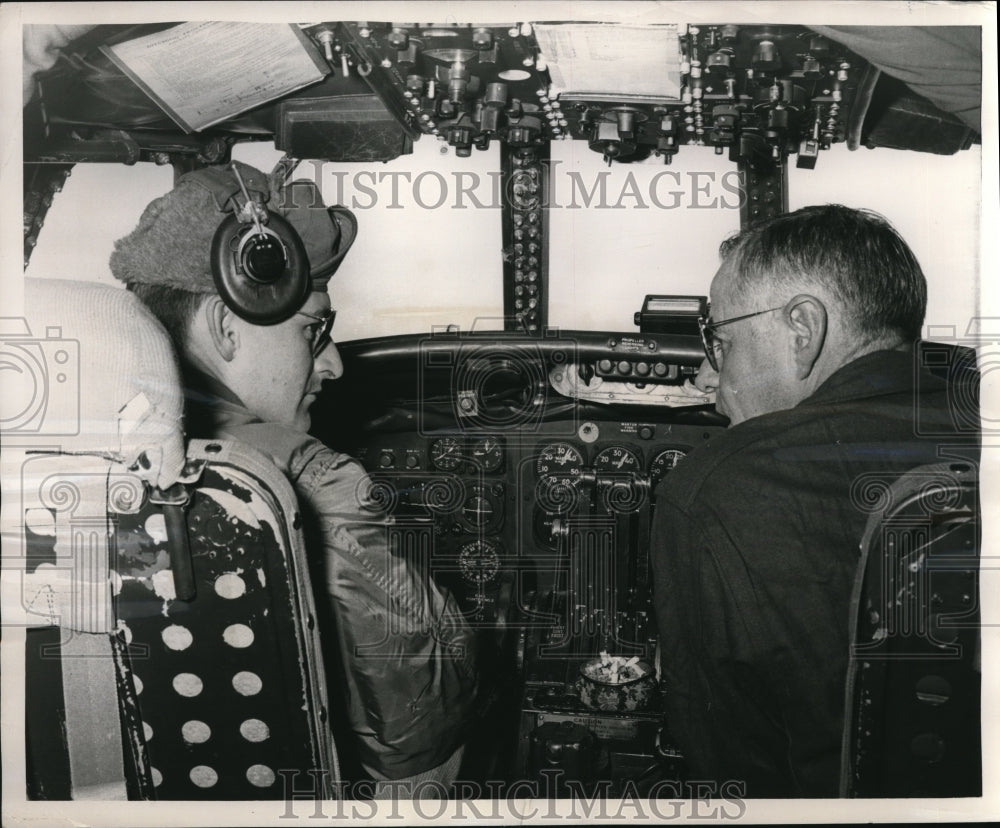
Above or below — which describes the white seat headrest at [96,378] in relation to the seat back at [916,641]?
above

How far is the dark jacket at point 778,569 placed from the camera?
4.93 feet

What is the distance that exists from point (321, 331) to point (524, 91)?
0.64 metres

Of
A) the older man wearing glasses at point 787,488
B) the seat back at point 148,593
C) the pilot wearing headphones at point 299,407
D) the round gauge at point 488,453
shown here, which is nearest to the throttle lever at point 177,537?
the seat back at point 148,593

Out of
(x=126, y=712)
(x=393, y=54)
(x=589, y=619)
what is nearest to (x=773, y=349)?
(x=589, y=619)

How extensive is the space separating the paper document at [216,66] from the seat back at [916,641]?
54.1 inches

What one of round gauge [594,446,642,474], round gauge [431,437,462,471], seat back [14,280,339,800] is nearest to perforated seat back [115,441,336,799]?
seat back [14,280,339,800]

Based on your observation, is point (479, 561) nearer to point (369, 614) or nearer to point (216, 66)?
point (369, 614)

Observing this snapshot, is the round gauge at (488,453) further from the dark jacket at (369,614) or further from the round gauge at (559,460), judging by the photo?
the dark jacket at (369,614)

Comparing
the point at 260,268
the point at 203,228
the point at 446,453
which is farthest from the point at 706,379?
the point at 203,228

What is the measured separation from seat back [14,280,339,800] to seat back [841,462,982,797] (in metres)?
0.98

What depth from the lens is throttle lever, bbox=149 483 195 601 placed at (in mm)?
1431

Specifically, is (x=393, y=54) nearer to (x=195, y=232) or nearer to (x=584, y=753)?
(x=195, y=232)

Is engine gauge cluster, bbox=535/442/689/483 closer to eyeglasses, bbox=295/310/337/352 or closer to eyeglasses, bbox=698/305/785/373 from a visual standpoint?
eyeglasses, bbox=698/305/785/373

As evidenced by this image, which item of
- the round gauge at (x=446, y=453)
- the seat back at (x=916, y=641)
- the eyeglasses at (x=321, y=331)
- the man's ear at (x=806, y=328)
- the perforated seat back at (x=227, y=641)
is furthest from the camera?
the round gauge at (x=446, y=453)
